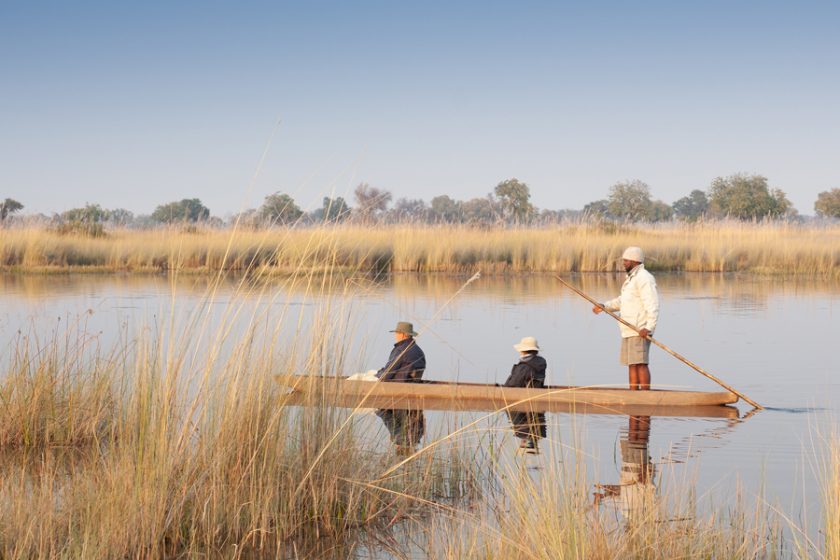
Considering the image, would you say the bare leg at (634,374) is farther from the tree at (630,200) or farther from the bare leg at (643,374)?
the tree at (630,200)

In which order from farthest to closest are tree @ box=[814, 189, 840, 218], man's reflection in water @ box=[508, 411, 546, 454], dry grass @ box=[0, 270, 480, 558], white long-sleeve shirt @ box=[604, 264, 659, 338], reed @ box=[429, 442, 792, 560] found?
1. tree @ box=[814, 189, 840, 218]
2. white long-sleeve shirt @ box=[604, 264, 659, 338]
3. man's reflection in water @ box=[508, 411, 546, 454]
4. dry grass @ box=[0, 270, 480, 558]
5. reed @ box=[429, 442, 792, 560]

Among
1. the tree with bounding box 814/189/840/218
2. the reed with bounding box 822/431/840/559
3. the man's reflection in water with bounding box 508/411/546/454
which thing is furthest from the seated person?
the tree with bounding box 814/189/840/218

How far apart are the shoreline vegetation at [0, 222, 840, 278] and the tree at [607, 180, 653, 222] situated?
5953 cm

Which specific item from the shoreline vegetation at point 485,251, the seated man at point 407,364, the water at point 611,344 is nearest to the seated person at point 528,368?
the water at point 611,344

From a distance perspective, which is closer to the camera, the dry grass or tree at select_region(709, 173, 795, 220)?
the dry grass

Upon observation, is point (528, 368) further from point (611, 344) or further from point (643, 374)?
point (611, 344)

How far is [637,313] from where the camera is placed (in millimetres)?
10586

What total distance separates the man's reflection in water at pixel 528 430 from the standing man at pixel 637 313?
4.22 feet

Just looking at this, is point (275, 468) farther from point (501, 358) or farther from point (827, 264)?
point (827, 264)

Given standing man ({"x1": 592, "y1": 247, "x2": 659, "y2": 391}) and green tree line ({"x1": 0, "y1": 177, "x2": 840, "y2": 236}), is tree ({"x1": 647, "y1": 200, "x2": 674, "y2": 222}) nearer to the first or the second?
green tree line ({"x1": 0, "y1": 177, "x2": 840, "y2": 236})

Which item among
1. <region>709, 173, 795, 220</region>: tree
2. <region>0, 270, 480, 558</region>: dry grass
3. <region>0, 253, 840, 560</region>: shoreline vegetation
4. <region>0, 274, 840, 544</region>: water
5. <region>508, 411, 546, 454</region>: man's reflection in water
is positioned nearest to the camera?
<region>0, 253, 840, 560</region>: shoreline vegetation

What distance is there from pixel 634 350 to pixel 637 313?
397mm

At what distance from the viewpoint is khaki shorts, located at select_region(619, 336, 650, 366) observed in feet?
34.7

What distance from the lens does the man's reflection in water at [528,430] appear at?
26.6 feet
